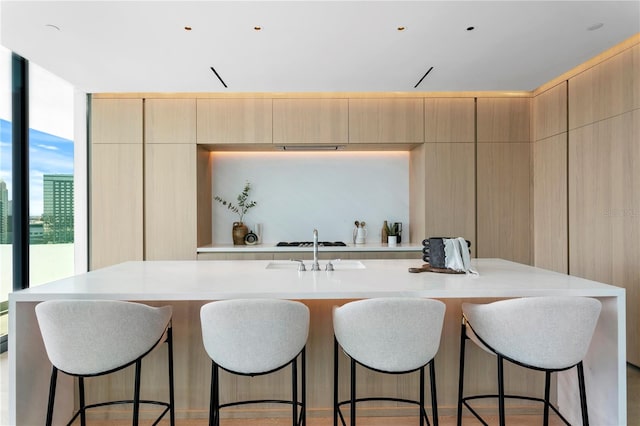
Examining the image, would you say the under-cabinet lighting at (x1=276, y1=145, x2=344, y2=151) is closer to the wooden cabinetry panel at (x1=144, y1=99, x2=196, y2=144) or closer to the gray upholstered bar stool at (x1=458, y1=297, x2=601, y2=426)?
the wooden cabinetry panel at (x1=144, y1=99, x2=196, y2=144)

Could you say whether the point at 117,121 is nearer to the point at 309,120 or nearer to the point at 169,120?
A: the point at 169,120

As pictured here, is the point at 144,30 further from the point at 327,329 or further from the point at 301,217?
the point at 301,217

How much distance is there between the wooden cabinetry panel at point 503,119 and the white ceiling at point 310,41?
40cm

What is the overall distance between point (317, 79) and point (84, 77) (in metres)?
1.99

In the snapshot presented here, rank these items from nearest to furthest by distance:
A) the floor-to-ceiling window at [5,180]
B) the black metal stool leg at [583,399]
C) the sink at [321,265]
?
the black metal stool leg at [583,399] < the sink at [321,265] < the floor-to-ceiling window at [5,180]

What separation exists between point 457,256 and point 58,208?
3.73 metres

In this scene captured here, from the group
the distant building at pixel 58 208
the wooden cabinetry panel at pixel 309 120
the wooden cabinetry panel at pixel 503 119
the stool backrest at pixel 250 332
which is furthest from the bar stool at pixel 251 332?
the wooden cabinetry panel at pixel 503 119

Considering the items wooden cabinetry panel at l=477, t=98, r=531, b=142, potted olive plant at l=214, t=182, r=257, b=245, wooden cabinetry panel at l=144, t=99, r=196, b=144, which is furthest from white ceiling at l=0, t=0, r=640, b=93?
potted olive plant at l=214, t=182, r=257, b=245

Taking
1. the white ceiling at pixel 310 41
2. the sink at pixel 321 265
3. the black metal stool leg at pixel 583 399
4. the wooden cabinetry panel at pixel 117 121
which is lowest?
the black metal stool leg at pixel 583 399

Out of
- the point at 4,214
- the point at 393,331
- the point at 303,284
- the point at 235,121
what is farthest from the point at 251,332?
the point at 4,214

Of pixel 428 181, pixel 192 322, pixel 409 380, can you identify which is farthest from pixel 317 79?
pixel 409 380

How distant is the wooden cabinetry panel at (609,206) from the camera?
2.76 metres

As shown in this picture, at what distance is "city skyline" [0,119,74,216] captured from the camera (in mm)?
3176

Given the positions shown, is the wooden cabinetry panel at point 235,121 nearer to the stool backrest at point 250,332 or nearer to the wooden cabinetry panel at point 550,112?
the stool backrest at point 250,332
